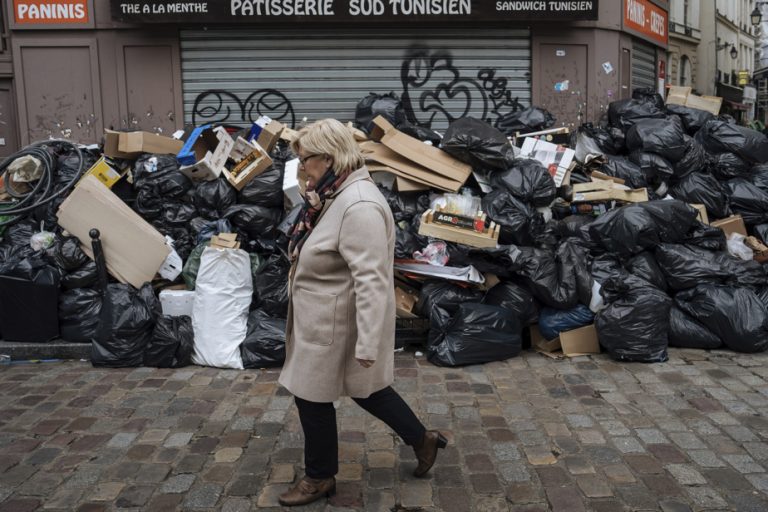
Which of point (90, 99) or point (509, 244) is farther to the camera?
point (90, 99)

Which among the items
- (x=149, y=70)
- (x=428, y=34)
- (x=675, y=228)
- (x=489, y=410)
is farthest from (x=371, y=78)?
(x=489, y=410)

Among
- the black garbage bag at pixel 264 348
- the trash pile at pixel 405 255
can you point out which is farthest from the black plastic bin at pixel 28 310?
the black garbage bag at pixel 264 348

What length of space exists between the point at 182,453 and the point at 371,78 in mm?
5060

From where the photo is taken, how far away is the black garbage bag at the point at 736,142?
659 centimetres

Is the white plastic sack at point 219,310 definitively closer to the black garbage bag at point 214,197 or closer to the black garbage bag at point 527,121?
the black garbage bag at point 214,197

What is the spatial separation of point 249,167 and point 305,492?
10.4 ft

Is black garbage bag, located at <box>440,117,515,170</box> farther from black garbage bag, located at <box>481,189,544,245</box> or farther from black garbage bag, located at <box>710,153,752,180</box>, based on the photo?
black garbage bag, located at <box>710,153,752,180</box>

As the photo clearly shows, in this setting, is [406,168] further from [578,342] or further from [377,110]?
[578,342]

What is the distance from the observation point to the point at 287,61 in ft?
24.7

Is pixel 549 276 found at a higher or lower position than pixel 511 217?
lower

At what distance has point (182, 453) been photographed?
12.0 ft

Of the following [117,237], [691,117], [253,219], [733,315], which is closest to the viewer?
[733,315]

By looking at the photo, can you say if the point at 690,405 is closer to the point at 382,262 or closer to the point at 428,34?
the point at 382,262

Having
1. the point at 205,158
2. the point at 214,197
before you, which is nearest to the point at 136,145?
the point at 205,158
